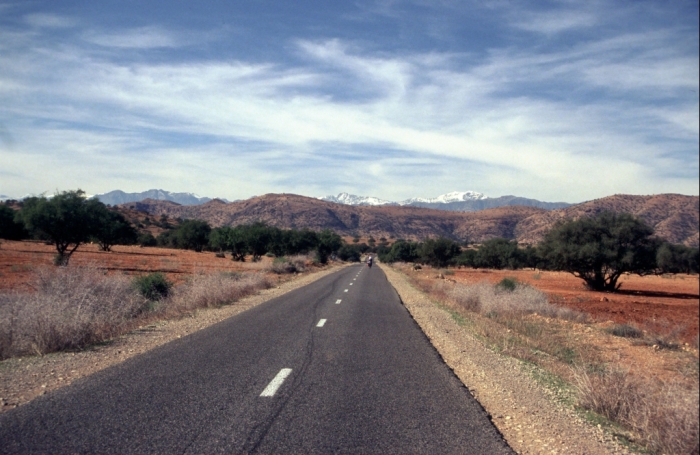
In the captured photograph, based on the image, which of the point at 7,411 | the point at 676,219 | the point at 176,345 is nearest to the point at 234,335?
the point at 176,345

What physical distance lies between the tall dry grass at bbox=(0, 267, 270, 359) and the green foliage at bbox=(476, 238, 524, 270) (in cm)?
6344

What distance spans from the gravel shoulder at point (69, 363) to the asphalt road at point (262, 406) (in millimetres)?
385

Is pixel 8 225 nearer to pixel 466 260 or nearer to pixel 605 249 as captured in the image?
pixel 605 249

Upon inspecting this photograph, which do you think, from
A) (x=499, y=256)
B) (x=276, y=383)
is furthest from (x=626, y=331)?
(x=499, y=256)

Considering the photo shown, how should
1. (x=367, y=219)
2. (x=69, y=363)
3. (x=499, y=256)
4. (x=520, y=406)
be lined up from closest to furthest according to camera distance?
(x=520, y=406) < (x=69, y=363) < (x=499, y=256) < (x=367, y=219)

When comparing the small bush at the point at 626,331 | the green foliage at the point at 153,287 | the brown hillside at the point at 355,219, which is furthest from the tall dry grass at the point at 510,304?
the brown hillside at the point at 355,219

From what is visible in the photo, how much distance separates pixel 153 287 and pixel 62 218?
19593 mm

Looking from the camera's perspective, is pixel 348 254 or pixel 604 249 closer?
pixel 604 249

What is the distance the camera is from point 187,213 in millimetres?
196375

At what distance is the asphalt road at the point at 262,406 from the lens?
5.32 m

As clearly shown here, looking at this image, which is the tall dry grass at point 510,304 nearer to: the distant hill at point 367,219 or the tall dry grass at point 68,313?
the tall dry grass at point 68,313

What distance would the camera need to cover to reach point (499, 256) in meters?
75.9

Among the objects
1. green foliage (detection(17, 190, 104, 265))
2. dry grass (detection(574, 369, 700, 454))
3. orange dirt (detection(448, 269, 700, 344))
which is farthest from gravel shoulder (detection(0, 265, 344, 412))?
green foliage (detection(17, 190, 104, 265))

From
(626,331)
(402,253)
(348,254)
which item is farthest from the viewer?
(348,254)
